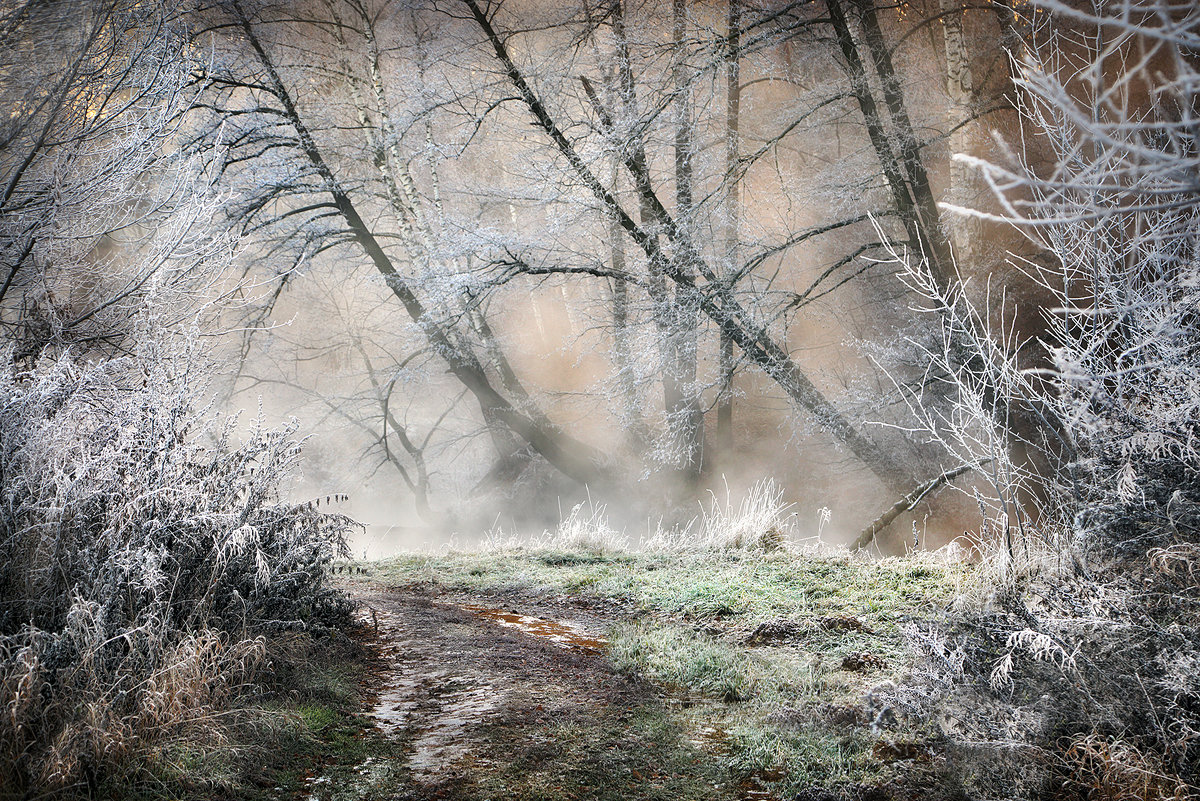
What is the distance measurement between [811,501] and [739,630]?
9751 mm

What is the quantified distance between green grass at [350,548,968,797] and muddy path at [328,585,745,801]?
0.20 m

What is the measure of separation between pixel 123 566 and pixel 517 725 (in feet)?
6.52

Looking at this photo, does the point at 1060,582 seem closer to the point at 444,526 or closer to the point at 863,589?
the point at 863,589

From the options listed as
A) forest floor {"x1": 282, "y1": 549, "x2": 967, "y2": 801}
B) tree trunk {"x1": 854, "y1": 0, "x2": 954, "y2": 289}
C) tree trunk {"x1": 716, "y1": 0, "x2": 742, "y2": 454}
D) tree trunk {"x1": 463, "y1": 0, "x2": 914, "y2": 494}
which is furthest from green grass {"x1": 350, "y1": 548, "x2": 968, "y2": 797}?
tree trunk {"x1": 854, "y1": 0, "x2": 954, "y2": 289}

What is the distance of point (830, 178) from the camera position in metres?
12.0

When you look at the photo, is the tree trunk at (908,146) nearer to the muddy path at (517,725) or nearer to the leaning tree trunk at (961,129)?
the leaning tree trunk at (961,129)

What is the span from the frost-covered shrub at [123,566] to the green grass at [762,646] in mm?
2299

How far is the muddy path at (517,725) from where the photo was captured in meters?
3.07

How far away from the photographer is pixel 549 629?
232 inches

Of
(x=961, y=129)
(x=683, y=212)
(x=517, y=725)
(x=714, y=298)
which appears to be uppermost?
(x=961, y=129)

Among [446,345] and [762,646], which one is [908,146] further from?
[446,345]

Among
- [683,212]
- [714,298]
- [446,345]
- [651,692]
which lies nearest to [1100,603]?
[651,692]

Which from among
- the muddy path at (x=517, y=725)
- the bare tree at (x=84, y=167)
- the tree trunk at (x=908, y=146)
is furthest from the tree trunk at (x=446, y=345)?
the muddy path at (x=517, y=725)

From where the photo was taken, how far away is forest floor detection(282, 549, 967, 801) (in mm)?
3082
